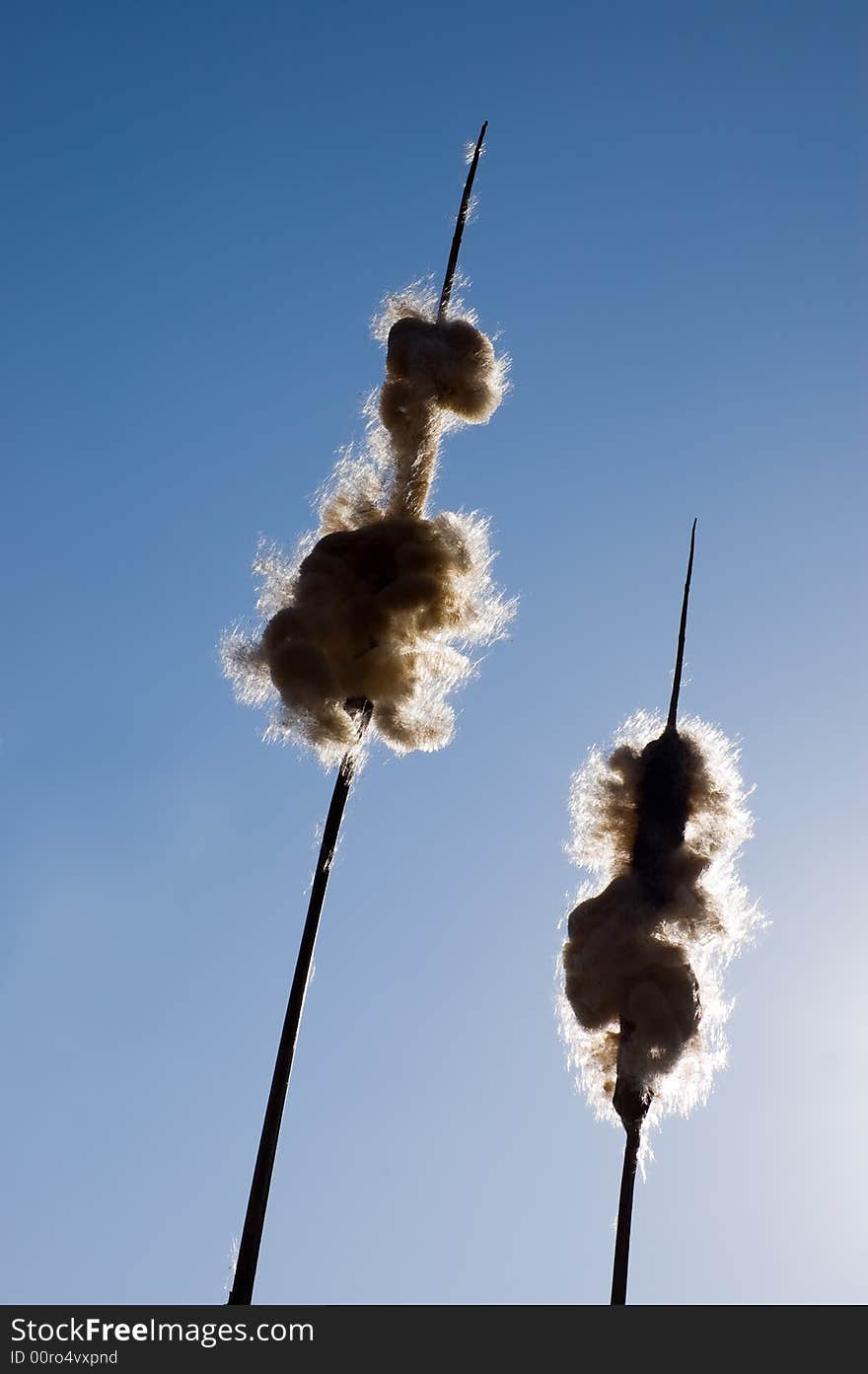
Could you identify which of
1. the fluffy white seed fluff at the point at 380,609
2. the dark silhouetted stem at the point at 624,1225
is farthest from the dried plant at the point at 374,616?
the dark silhouetted stem at the point at 624,1225

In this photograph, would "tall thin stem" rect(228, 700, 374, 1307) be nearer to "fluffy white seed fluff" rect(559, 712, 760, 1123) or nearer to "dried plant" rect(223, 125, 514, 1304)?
"dried plant" rect(223, 125, 514, 1304)

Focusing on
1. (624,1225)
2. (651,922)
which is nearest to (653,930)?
(651,922)

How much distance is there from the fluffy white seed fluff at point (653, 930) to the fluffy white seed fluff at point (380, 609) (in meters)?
1.33

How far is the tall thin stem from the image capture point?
5500 millimetres

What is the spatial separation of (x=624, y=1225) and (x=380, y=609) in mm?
3329

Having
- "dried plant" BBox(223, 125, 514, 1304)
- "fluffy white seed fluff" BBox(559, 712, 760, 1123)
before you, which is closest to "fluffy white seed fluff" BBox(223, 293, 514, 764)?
"dried plant" BBox(223, 125, 514, 1304)

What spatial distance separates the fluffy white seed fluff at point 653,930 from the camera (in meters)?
7.14

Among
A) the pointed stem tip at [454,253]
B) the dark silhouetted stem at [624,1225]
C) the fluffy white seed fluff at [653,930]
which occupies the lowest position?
the dark silhouetted stem at [624,1225]

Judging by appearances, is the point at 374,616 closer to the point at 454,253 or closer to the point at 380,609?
the point at 380,609

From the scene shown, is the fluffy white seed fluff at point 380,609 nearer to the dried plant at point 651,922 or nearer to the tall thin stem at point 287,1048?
the tall thin stem at point 287,1048

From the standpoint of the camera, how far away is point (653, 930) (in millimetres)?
7234
